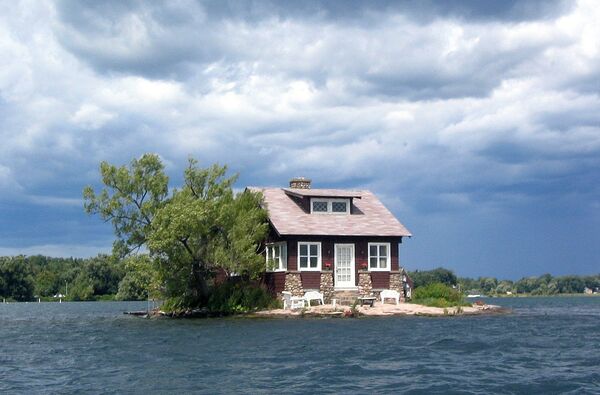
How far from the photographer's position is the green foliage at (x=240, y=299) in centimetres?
4319

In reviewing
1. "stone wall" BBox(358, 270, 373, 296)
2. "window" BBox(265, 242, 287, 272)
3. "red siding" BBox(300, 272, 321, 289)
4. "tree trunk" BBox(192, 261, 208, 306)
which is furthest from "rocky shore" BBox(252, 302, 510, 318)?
"tree trunk" BBox(192, 261, 208, 306)

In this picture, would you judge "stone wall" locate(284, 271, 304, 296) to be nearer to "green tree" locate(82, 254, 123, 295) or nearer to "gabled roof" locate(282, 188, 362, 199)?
"gabled roof" locate(282, 188, 362, 199)

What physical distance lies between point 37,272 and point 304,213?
313 feet

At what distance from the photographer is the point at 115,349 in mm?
26812

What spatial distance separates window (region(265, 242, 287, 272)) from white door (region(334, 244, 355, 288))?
3021 mm

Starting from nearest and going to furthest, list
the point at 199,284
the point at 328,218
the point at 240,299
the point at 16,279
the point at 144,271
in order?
the point at 144,271, the point at 240,299, the point at 199,284, the point at 328,218, the point at 16,279

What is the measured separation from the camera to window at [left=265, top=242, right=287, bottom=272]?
44.3 meters

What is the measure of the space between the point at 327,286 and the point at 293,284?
6.53ft

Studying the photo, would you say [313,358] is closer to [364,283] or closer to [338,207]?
[364,283]

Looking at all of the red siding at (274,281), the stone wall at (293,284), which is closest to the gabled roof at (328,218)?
the stone wall at (293,284)

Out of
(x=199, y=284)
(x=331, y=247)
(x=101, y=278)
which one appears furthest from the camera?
(x=101, y=278)

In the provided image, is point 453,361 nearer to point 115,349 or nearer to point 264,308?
point 115,349

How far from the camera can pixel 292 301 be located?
41.9 meters

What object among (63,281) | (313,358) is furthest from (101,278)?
(313,358)
